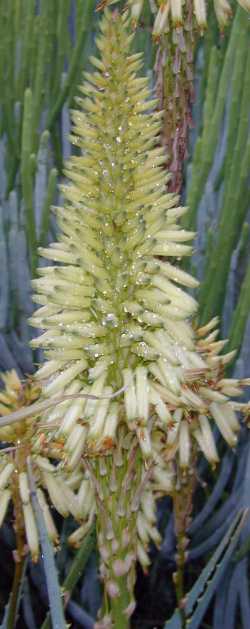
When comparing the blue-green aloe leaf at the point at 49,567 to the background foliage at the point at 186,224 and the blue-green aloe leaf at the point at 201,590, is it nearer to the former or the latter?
the blue-green aloe leaf at the point at 201,590

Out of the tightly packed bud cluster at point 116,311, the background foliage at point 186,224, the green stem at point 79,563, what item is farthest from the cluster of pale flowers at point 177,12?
Answer: the green stem at point 79,563

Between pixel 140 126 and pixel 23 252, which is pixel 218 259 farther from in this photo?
pixel 140 126

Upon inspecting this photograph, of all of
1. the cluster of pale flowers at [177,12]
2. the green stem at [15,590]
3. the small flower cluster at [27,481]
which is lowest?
the green stem at [15,590]

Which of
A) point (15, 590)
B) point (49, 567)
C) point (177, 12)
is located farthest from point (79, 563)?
point (177, 12)

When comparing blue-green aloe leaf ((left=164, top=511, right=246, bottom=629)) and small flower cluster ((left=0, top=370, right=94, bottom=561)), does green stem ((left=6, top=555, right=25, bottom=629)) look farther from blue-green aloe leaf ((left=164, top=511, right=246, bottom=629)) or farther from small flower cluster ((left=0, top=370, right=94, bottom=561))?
blue-green aloe leaf ((left=164, top=511, right=246, bottom=629))

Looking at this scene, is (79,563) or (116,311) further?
(79,563)

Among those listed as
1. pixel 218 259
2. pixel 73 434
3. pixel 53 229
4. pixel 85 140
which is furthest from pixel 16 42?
pixel 73 434

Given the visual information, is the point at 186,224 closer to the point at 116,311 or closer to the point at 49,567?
the point at 116,311
